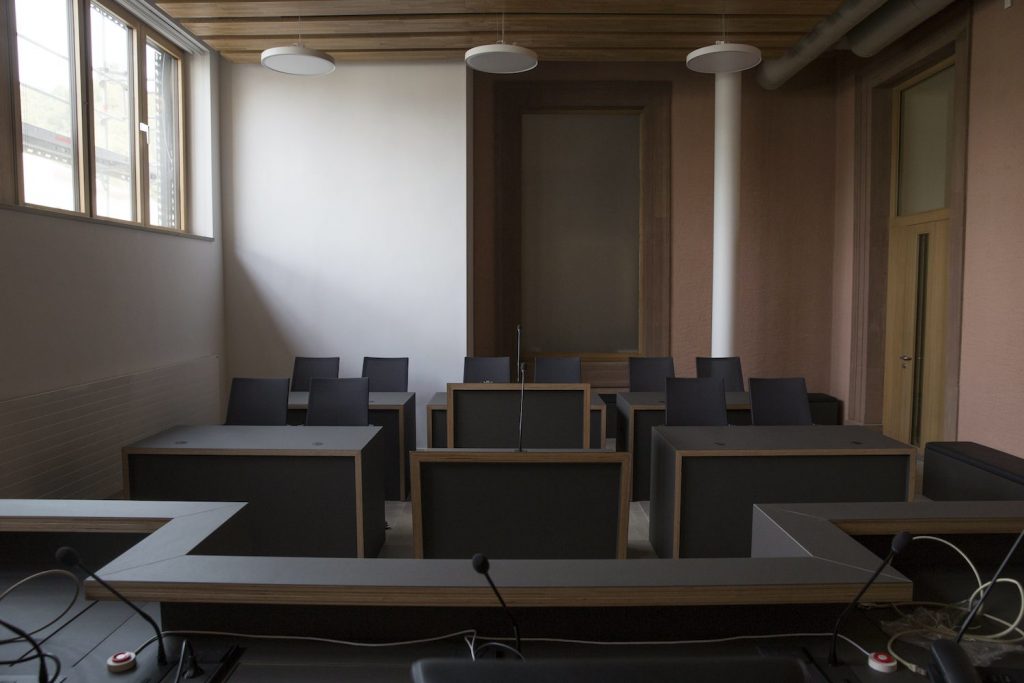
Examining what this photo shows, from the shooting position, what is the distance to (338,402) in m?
4.72

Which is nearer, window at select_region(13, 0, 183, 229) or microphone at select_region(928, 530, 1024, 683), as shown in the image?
microphone at select_region(928, 530, 1024, 683)

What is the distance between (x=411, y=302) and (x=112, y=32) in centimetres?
325

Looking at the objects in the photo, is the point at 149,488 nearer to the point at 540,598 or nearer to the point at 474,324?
the point at 540,598

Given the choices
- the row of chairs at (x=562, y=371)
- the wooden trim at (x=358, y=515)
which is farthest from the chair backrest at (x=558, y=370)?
the wooden trim at (x=358, y=515)

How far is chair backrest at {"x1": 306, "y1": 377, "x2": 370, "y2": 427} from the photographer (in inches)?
185

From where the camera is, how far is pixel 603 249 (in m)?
8.14

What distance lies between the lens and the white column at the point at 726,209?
713 cm

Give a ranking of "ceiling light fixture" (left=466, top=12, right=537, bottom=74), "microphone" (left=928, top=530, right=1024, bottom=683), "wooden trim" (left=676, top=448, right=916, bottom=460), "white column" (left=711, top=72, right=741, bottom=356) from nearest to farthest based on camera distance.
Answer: "microphone" (left=928, top=530, right=1024, bottom=683) < "wooden trim" (left=676, top=448, right=916, bottom=460) < "ceiling light fixture" (left=466, top=12, right=537, bottom=74) < "white column" (left=711, top=72, right=741, bottom=356)

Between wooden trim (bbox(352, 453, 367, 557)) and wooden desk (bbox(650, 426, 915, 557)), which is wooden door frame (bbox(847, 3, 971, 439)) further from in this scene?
wooden trim (bbox(352, 453, 367, 557))

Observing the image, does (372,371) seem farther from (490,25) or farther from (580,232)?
(580,232)

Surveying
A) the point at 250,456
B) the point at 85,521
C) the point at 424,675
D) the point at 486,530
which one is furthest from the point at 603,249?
the point at 424,675

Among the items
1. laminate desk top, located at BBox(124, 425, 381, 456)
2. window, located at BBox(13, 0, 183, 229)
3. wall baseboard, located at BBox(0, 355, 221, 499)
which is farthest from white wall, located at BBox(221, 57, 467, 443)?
laminate desk top, located at BBox(124, 425, 381, 456)

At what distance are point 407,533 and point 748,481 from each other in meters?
2.18

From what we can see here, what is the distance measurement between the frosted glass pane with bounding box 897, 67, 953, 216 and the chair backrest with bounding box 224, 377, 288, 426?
18.9 ft
